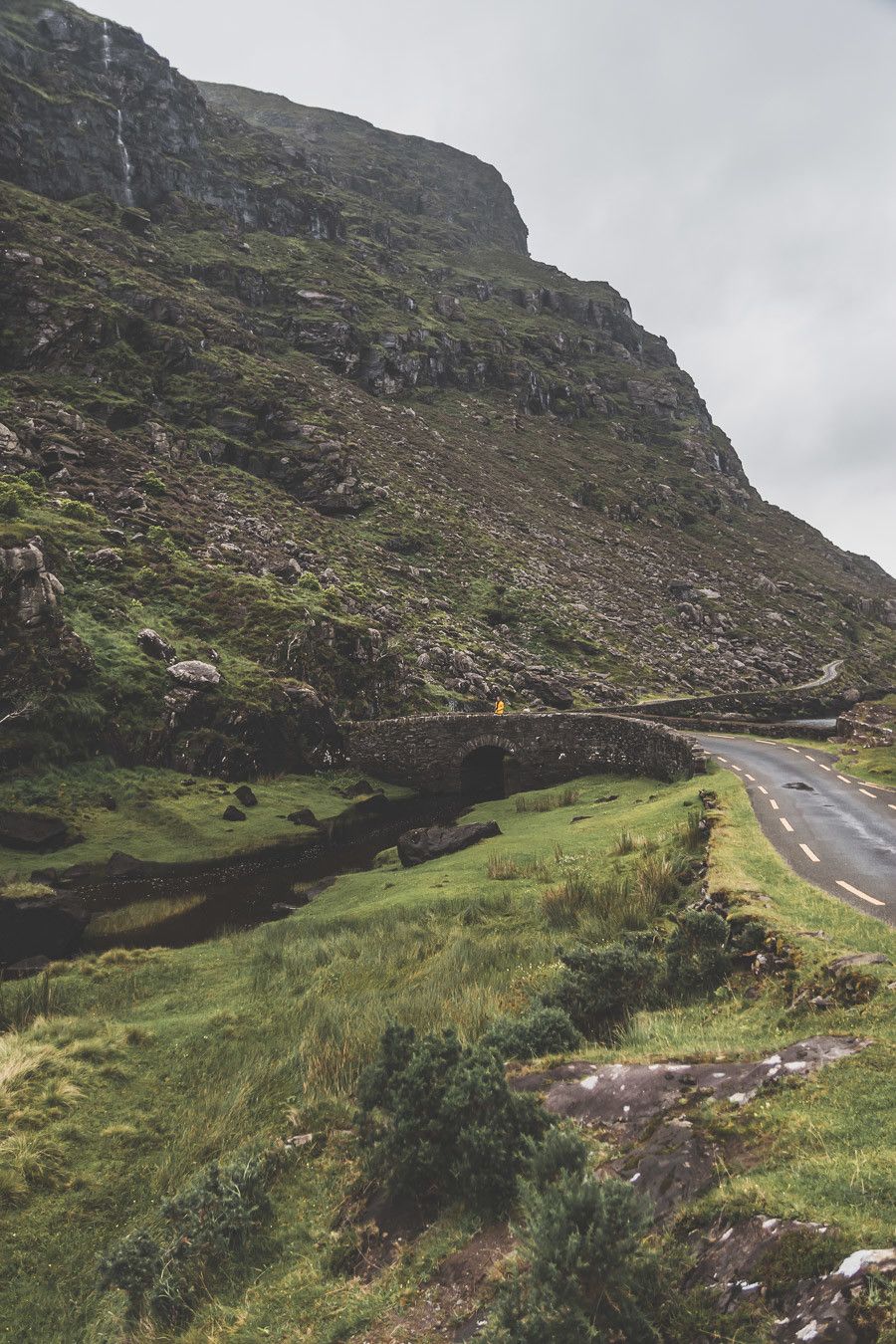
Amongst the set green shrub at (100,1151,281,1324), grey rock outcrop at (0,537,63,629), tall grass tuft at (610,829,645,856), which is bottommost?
green shrub at (100,1151,281,1324)

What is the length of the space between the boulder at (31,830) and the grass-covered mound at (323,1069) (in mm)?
9186

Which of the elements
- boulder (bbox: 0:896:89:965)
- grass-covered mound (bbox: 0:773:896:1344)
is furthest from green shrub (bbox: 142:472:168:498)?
grass-covered mound (bbox: 0:773:896:1344)

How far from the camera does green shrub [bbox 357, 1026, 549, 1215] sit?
6.21 metres

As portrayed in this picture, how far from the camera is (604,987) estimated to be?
9586 millimetres

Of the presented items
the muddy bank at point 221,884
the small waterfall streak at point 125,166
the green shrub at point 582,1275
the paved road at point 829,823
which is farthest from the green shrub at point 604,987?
the small waterfall streak at point 125,166

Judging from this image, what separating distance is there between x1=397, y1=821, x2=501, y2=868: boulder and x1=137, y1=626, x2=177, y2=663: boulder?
17.1 m

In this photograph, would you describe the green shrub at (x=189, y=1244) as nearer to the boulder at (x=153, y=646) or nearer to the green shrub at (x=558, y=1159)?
the green shrub at (x=558, y=1159)

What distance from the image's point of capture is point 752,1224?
4312 mm

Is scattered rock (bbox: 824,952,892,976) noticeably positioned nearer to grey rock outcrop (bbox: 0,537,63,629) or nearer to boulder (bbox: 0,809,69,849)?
boulder (bbox: 0,809,69,849)

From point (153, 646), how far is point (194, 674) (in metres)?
2.88

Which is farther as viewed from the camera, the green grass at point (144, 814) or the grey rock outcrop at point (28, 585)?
the grey rock outcrop at point (28, 585)

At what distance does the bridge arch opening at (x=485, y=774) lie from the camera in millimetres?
39688

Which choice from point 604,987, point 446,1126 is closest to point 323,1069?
point 446,1126

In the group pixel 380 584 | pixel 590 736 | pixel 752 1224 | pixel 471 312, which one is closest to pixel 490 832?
pixel 590 736
